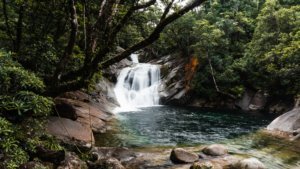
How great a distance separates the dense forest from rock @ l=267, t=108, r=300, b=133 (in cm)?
398

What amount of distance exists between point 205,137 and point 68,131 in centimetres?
798

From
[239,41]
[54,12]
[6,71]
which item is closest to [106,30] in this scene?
[6,71]

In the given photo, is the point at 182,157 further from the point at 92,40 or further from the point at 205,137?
the point at 92,40

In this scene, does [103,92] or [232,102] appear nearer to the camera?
[103,92]

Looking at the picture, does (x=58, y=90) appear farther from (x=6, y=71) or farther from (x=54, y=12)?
(x=54, y=12)

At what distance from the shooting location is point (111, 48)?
7.95 m

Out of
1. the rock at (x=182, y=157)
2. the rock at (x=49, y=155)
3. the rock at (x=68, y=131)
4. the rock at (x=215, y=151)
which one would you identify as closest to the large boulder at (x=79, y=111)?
the rock at (x=68, y=131)

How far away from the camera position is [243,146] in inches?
548

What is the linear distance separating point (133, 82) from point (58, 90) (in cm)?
2637

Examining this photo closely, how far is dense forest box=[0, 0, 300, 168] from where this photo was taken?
5.54 meters

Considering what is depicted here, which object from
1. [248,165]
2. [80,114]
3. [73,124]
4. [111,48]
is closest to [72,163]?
[111,48]

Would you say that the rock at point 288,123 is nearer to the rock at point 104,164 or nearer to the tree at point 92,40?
the rock at point 104,164

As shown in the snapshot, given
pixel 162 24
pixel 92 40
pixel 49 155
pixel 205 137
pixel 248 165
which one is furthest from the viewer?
pixel 205 137

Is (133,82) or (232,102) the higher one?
(133,82)
